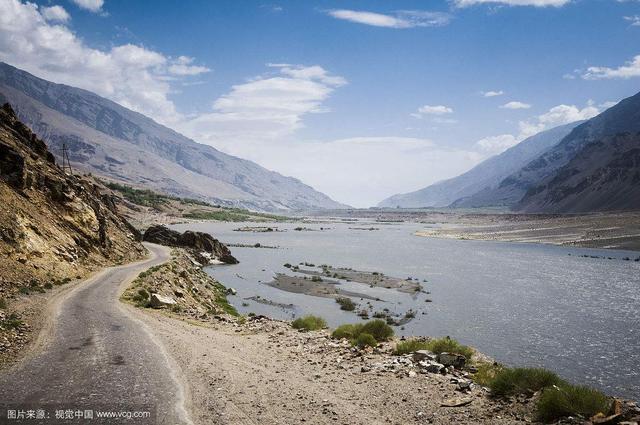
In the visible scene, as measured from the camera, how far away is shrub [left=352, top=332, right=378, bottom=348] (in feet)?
65.0

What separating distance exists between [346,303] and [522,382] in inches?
1352

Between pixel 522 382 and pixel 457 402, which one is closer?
pixel 457 402

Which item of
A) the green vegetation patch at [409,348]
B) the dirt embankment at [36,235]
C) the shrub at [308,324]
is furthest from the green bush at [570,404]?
the dirt embankment at [36,235]

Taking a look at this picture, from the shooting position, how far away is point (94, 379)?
41.4ft

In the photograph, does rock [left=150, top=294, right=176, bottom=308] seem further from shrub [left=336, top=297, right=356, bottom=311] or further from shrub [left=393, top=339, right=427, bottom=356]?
shrub [left=336, top=297, right=356, bottom=311]

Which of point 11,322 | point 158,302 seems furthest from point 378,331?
point 11,322

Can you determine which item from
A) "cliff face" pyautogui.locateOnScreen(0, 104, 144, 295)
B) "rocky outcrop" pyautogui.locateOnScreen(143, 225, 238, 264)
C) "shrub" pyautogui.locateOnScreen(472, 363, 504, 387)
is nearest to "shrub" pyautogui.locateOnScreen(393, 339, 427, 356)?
"shrub" pyautogui.locateOnScreen(472, 363, 504, 387)

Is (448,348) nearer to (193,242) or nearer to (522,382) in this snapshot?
(522,382)

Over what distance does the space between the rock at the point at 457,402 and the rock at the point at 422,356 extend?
3993 mm

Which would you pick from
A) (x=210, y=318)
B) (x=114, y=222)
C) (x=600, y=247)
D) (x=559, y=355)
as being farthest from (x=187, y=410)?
(x=600, y=247)

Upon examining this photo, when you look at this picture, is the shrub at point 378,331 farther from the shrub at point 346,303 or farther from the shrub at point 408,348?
the shrub at point 346,303

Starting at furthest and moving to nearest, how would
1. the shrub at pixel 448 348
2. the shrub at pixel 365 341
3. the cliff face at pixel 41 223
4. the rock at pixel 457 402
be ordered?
the cliff face at pixel 41 223, the shrub at pixel 365 341, the shrub at pixel 448 348, the rock at pixel 457 402

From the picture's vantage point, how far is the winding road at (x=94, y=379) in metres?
10.5

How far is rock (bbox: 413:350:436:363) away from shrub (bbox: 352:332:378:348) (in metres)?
2.87
